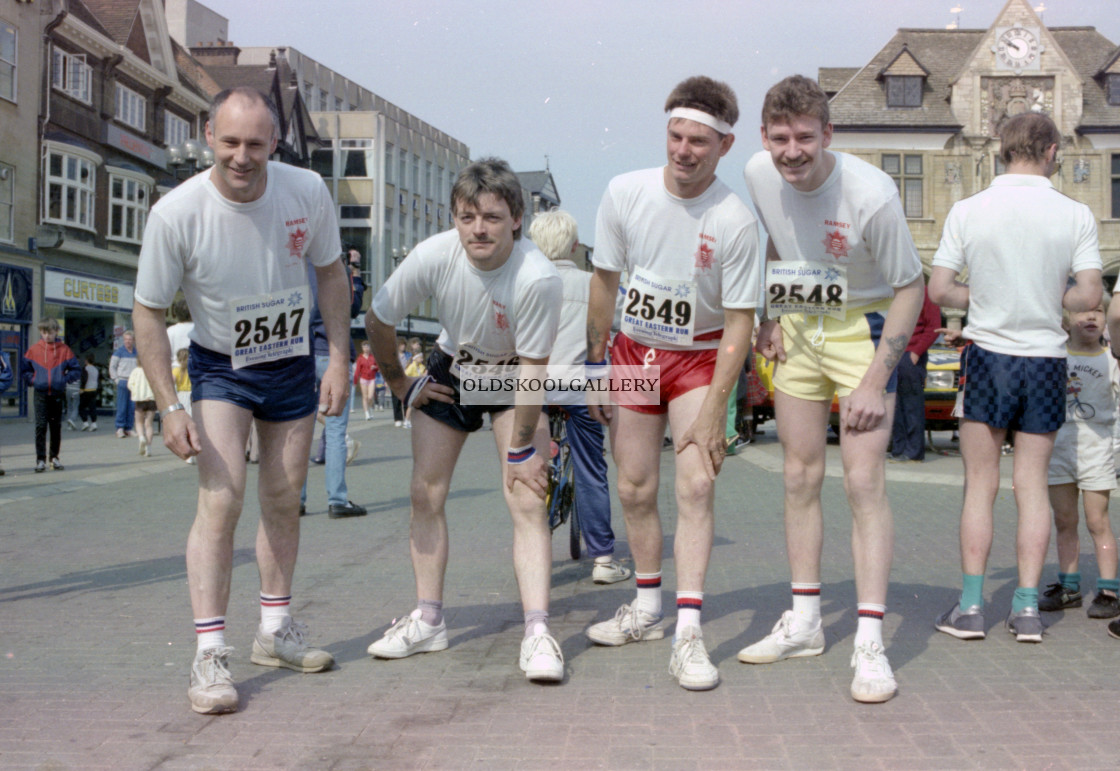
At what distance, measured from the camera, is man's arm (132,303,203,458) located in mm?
3979

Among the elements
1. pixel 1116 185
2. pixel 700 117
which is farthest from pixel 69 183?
pixel 1116 185

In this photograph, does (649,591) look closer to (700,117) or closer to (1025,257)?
(700,117)

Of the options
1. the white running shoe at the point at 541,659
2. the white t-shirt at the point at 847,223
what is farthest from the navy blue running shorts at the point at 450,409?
the white t-shirt at the point at 847,223

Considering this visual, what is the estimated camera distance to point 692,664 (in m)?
4.11

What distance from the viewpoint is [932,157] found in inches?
1769

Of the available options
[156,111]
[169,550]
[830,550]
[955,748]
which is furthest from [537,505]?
[156,111]

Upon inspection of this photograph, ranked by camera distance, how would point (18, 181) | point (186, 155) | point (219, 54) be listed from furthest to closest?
point (219, 54), point (18, 181), point (186, 155)

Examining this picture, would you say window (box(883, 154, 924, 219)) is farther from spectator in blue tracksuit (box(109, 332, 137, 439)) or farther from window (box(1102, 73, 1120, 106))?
spectator in blue tracksuit (box(109, 332, 137, 439))

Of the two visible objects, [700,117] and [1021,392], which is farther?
[1021,392]

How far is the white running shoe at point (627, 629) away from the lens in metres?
4.79

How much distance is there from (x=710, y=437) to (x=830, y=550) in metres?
3.28

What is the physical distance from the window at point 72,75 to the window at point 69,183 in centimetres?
172

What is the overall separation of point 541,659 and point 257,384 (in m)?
1.45

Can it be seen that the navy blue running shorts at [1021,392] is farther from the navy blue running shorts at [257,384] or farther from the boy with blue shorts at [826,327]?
the navy blue running shorts at [257,384]
